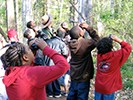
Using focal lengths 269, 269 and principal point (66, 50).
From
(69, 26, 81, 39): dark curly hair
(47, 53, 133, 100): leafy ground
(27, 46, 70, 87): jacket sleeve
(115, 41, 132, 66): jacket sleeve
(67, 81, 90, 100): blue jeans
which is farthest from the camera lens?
(47, 53, 133, 100): leafy ground

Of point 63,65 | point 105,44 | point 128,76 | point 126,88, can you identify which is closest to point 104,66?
point 105,44

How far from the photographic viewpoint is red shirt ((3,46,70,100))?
2660 mm

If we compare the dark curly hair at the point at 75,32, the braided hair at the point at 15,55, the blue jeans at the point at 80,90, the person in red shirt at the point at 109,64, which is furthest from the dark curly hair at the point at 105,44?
the braided hair at the point at 15,55

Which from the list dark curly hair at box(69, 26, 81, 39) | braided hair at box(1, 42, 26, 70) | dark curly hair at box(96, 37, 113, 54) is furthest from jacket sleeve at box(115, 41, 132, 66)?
braided hair at box(1, 42, 26, 70)

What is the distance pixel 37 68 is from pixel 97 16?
10124 millimetres

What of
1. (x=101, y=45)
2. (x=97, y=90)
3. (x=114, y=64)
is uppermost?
(x=101, y=45)

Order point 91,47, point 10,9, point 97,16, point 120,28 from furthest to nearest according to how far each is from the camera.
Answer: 1. point 97,16
2. point 10,9
3. point 120,28
4. point 91,47

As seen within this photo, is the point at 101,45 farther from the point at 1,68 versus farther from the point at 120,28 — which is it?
the point at 120,28

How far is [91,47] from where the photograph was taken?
473cm

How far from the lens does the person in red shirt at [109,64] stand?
170 inches

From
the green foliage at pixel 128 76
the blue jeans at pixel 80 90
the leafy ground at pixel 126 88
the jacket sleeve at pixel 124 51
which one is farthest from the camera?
the green foliage at pixel 128 76

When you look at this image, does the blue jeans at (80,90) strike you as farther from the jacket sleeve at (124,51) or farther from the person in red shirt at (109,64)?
the jacket sleeve at (124,51)

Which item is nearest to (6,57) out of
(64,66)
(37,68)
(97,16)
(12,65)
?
(12,65)

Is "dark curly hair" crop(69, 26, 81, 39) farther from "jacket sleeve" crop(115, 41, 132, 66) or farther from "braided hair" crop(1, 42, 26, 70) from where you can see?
"braided hair" crop(1, 42, 26, 70)
